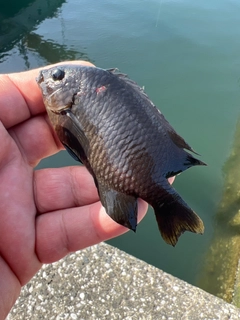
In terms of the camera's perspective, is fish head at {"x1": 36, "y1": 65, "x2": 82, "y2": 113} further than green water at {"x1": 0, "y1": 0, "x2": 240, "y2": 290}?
No

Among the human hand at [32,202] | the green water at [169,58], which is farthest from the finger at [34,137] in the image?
the green water at [169,58]

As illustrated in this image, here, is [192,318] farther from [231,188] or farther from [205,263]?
[231,188]

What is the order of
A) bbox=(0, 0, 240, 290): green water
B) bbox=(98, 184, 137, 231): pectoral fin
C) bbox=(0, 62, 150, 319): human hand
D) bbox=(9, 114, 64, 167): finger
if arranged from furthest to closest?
bbox=(0, 0, 240, 290): green water, bbox=(9, 114, 64, 167): finger, bbox=(0, 62, 150, 319): human hand, bbox=(98, 184, 137, 231): pectoral fin

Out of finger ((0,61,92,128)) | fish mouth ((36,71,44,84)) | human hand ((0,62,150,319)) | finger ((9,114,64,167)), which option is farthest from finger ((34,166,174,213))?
fish mouth ((36,71,44,84))

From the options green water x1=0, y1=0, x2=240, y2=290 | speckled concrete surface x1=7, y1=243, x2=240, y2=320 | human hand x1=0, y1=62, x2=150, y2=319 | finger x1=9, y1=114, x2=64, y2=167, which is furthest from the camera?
green water x1=0, y1=0, x2=240, y2=290

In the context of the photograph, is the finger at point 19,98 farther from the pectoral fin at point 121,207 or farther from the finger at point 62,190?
the pectoral fin at point 121,207

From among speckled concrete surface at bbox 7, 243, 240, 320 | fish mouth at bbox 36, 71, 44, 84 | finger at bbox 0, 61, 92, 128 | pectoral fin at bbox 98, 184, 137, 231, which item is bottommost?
speckled concrete surface at bbox 7, 243, 240, 320

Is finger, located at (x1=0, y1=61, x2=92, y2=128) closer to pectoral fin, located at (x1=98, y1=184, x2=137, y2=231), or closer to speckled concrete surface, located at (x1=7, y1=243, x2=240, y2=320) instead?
pectoral fin, located at (x1=98, y1=184, x2=137, y2=231)

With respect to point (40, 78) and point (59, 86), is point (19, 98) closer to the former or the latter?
point (40, 78)
